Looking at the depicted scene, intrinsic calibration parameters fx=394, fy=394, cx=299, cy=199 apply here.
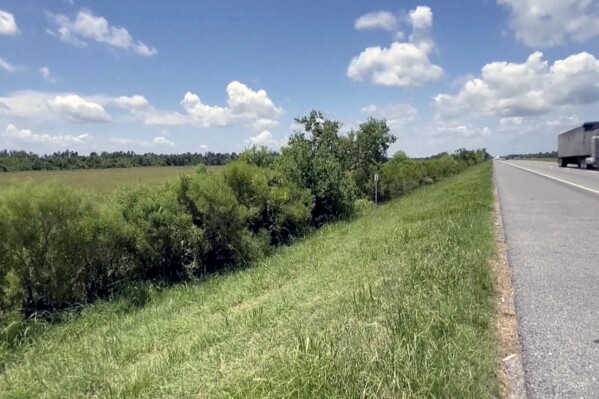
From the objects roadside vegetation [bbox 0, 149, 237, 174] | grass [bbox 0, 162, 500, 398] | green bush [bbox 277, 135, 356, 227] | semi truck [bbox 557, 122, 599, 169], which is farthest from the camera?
roadside vegetation [bbox 0, 149, 237, 174]

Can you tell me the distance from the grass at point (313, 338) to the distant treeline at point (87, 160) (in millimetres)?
46310

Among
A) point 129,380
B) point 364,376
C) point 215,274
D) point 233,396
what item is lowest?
point 215,274

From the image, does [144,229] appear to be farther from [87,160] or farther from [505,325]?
[87,160]

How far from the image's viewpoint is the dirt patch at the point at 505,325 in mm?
2803

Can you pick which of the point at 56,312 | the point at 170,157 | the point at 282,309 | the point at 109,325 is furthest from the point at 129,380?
the point at 170,157

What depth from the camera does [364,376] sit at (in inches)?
103

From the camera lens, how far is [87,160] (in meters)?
89.5

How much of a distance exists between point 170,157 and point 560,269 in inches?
4409

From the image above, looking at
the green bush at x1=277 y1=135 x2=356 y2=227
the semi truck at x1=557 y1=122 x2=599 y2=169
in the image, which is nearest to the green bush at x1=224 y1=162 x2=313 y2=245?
the green bush at x1=277 y1=135 x2=356 y2=227

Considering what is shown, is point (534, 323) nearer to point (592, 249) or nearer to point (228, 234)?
point (592, 249)

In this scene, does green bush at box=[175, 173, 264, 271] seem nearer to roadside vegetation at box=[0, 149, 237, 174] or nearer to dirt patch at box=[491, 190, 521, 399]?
dirt patch at box=[491, 190, 521, 399]

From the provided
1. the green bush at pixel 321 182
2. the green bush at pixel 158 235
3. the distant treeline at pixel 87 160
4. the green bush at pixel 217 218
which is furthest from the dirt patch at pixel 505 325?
the distant treeline at pixel 87 160

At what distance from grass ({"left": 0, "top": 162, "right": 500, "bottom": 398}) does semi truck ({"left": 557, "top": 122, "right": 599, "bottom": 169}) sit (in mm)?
27955

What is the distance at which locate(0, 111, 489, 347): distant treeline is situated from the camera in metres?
7.10
